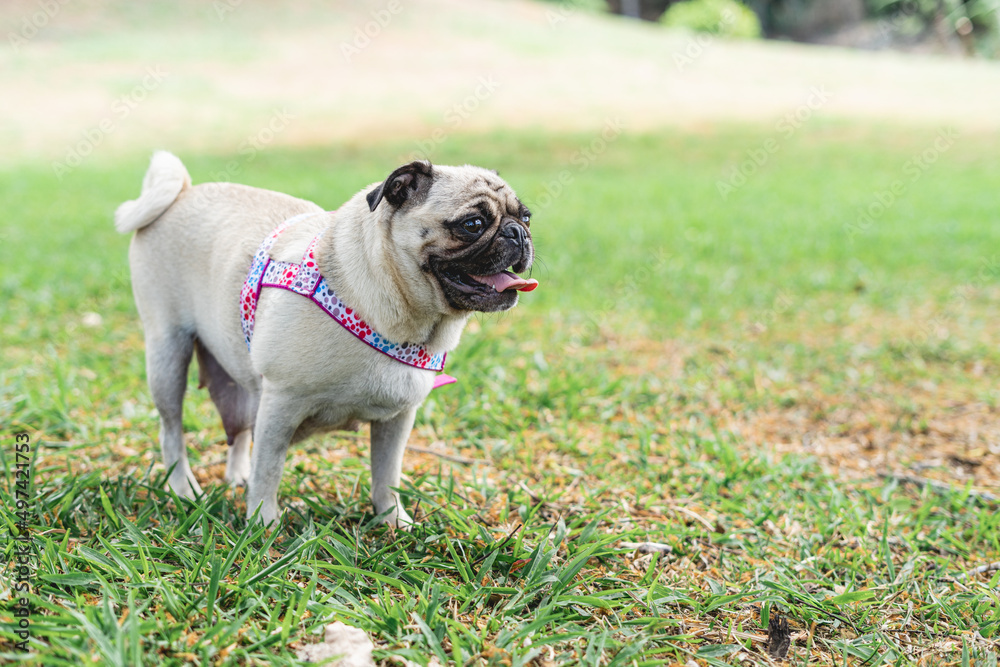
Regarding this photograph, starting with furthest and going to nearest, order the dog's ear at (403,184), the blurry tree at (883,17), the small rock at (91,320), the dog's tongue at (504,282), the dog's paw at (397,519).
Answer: the blurry tree at (883,17) < the small rock at (91,320) < the dog's paw at (397,519) < the dog's tongue at (504,282) < the dog's ear at (403,184)

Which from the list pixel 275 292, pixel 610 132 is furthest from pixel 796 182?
pixel 275 292

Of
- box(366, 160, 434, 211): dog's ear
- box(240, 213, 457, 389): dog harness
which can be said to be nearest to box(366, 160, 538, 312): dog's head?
box(366, 160, 434, 211): dog's ear

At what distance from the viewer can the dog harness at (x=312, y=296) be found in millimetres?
2828

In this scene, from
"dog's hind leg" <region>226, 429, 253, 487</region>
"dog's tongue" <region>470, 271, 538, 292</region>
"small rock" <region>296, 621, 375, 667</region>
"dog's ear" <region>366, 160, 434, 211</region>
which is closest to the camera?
"small rock" <region>296, 621, 375, 667</region>

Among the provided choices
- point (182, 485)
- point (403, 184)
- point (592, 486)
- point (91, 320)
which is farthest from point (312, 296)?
point (91, 320)

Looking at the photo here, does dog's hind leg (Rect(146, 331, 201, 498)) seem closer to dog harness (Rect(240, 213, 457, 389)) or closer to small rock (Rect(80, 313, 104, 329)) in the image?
dog harness (Rect(240, 213, 457, 389))

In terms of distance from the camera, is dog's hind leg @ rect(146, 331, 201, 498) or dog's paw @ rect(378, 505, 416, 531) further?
dog's hind leg @ rect(146, 331, 201, 498)

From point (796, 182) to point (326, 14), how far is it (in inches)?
1065

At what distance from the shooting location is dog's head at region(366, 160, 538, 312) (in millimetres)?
2797

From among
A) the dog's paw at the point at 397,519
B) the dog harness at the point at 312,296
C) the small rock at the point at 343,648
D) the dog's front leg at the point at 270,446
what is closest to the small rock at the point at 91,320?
the dog harness at the point at 312,296

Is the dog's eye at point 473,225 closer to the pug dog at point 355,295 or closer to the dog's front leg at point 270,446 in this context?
the pug dog at point 355,295

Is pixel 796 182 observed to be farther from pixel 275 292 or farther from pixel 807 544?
pixel 275 292

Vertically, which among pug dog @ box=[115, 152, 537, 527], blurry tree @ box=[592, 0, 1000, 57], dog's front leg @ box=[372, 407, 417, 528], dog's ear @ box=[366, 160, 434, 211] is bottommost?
dog's front leg @ box=[372, 407, 417, 528]

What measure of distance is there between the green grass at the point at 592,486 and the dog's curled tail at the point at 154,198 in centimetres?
116
